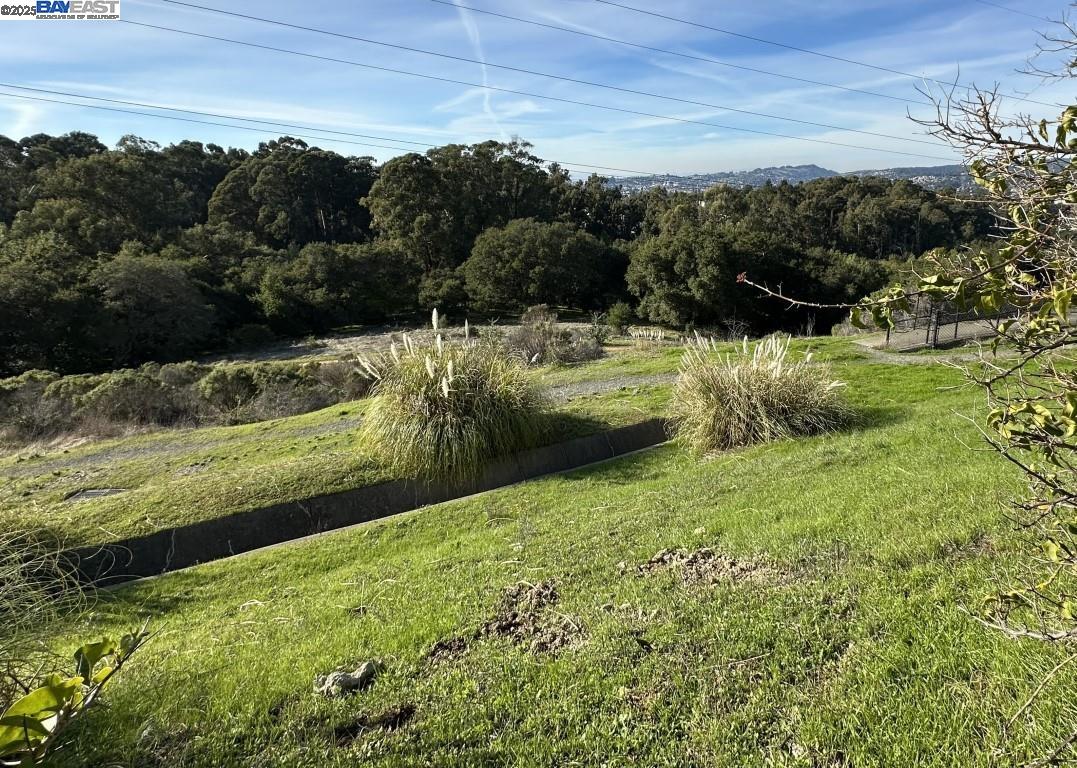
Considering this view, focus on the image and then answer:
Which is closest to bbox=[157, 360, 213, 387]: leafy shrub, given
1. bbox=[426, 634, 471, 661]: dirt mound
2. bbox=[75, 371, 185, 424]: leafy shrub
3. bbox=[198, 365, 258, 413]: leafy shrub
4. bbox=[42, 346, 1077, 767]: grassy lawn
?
bbox=[75, 371, 185, 424]: leafy shrub

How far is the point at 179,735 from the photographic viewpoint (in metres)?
2.52

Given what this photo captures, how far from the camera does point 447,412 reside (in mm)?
7238

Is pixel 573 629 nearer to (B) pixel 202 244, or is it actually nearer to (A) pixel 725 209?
(B) pixel 202 244

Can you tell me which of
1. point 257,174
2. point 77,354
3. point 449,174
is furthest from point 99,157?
point 449,174

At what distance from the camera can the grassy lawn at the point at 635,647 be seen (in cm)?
224

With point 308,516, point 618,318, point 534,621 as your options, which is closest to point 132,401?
point 308,516

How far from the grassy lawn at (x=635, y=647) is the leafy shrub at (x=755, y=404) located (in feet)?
7.36

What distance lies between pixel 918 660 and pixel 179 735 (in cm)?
317

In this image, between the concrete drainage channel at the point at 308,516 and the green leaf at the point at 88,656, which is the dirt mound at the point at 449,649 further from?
the concrete drainage channel at the point at 308,516

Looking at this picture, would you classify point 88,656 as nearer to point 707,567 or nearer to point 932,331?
point 707,567

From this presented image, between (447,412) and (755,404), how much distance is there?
13.1 ft

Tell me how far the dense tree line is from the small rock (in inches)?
1084

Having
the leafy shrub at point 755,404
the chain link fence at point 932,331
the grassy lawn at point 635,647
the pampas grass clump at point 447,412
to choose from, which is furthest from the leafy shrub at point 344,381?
the chain link fence at point 932,331

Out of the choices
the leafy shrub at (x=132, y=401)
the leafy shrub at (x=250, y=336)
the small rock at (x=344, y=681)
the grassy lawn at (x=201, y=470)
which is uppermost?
the small rock at (x=344, y=681)
